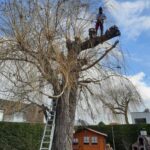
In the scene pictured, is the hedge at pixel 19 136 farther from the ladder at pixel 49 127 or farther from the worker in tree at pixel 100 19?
the worker in tree at pixel 100 19

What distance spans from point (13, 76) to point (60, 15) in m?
1.45

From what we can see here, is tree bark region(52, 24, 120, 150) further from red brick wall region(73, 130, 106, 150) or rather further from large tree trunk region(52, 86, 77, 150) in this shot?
red brick wall region(73, 130, 106, 150)

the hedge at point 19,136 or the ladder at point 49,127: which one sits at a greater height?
the hedge at point 19,136

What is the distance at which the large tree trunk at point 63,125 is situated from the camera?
4890mm

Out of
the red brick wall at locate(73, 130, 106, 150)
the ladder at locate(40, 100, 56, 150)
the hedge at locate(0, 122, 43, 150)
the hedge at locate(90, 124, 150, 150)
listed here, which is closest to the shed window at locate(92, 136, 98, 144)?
the red brick wall at locate(73, 130, 106, 150)

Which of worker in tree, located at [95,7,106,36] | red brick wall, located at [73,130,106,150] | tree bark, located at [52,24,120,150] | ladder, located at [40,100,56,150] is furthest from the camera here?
red brick wall, located at [73,130,106,150]

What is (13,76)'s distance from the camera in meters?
4.59

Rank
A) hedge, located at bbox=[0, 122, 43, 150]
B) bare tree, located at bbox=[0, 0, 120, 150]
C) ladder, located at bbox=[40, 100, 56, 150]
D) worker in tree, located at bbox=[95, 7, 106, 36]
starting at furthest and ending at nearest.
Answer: hedge, located at bbox=[0, 122, 43, 150] → worker in tree, located at bbox=[95, 7, 106, 36] → ladder, located at bbox=[40, 100, 56, 150] → bare tree, located at bbox=[0, 0, 120, 150]

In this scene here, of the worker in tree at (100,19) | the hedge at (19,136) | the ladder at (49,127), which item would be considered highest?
the worker in tree at (100,19)

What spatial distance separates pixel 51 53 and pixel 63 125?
59.6 inches

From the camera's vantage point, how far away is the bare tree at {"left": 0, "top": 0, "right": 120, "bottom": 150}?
14.3 ft

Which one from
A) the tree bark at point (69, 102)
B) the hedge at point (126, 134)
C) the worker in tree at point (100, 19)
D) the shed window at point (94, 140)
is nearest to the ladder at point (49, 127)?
the tree bark at point (69, 102)

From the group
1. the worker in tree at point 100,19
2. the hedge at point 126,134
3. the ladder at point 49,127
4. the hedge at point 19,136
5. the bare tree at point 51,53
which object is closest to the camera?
the bare tree at point 51,53

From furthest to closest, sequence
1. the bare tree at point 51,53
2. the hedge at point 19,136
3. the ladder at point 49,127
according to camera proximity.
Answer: the hedge at point 19,136, the ladder at point 49,127, the bare tree at point 51,53
